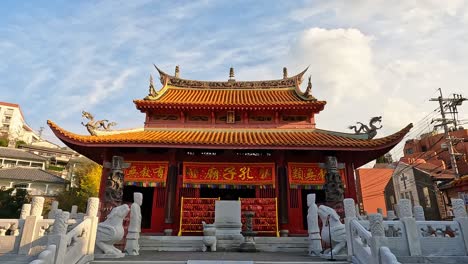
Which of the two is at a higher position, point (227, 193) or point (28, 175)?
point (28, 175)

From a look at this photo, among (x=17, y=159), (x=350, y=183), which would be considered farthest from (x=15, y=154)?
(x=350, y=183)

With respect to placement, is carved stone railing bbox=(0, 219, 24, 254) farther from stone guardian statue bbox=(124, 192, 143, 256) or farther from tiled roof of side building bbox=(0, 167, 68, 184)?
tiled roof of side building bbox=(0, 167, 68, 184)

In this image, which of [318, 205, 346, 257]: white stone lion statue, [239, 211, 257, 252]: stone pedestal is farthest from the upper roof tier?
[318, 205, 346, 257]: white stone lion statue

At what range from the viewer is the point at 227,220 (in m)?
11.4

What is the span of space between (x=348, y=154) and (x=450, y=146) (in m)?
15.3

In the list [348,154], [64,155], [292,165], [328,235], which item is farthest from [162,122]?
[64,155]

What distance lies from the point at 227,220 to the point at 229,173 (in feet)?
8.85

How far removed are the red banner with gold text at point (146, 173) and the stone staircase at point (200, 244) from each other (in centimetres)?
286

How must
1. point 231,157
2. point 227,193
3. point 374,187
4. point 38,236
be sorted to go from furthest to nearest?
point 374,187, point 227,193, point 231,157, point 38,236

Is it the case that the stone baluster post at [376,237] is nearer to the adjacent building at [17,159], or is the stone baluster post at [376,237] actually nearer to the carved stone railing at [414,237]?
the carved stone railing at [414,237]

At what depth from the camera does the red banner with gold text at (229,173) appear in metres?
13.5

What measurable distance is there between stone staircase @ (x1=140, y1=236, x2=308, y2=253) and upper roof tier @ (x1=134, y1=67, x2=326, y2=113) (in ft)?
23.7

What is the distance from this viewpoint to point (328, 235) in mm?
8383

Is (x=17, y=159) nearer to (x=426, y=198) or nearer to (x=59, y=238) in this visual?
(x=59, y=238)
